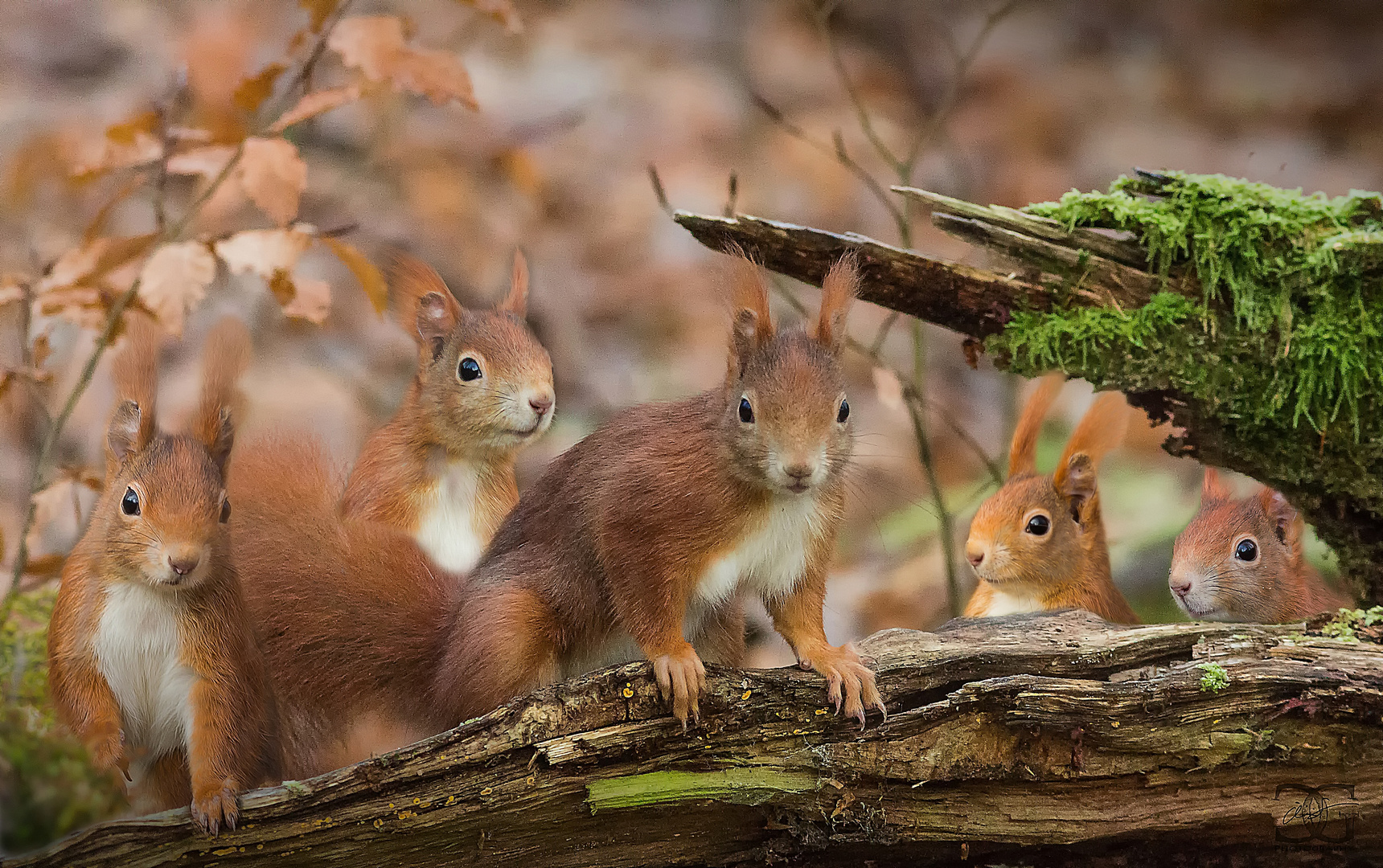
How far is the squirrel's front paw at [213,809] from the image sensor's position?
41.4 inches

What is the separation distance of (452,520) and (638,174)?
5.75 feet

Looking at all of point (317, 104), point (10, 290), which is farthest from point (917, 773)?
point (10, 290)

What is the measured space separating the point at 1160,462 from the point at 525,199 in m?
1.52

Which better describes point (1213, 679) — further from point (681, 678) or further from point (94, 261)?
point (94, 261)

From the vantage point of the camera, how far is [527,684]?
3.84 ft

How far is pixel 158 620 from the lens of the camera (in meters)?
1.05

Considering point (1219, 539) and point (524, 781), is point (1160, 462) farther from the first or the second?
point (524, 781)

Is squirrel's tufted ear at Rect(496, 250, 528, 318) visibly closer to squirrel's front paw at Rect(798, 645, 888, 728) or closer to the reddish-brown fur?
the reddish-brown fur

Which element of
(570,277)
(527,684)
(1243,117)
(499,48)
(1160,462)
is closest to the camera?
(527,684)

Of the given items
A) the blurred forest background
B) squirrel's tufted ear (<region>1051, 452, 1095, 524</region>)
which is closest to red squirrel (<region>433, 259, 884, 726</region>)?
the blurred forest background

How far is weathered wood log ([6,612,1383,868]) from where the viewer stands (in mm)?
1102

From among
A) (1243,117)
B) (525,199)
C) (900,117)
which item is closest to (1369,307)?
(525,199)

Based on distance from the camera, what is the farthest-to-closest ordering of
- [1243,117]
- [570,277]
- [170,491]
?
[1243,117]
[570,277]
[170,491]

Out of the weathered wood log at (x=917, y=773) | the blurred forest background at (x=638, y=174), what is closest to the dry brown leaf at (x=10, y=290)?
the blurred forest background at (x=638, y=174)
